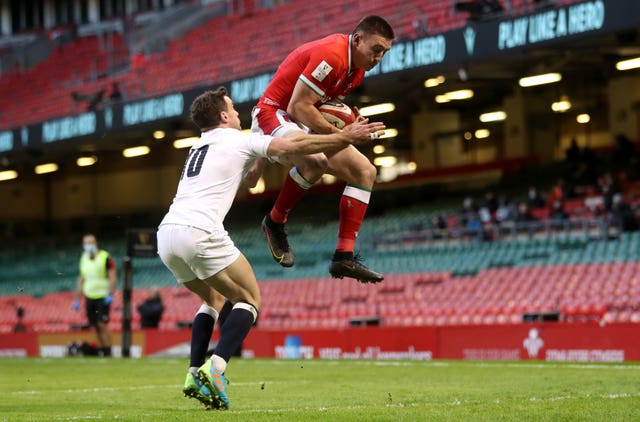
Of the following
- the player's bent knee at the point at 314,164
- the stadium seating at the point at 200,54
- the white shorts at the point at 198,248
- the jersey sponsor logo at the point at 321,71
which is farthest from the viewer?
the stadium seating at the point at 200,54

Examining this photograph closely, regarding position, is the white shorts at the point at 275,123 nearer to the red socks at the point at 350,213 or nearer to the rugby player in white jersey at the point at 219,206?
the rugby player in white jersey at the point at 219,206

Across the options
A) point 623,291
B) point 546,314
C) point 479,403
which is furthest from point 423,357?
point 479,403

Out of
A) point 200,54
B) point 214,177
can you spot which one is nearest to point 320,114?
point 214,177

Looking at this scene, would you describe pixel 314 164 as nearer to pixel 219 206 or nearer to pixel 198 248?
pixel 219 206

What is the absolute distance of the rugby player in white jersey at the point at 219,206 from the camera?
26.6ft

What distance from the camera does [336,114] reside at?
8945 millimetres

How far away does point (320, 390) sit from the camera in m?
10.7

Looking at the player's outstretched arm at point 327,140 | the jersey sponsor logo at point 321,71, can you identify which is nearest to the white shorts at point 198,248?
the player's outstretched arm at point 327,140

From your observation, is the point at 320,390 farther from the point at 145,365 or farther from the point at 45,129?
the point at 45,129

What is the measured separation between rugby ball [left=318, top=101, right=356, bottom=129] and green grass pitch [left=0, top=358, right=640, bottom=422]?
2.16m

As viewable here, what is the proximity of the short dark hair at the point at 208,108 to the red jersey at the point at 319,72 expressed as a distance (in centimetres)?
50

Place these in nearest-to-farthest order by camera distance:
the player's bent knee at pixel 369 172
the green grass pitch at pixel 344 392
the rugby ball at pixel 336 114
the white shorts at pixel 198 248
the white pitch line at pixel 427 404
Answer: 1. the green grass pitch at pixel 344 392
2. the white pitch line at pixel 427 404
3. the white shorts at pixel 198 248
4. the rugby ball at pixel 336 114
5. the player's bent knee at pixel 369 172

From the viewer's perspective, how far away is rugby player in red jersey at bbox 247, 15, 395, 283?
338 inches

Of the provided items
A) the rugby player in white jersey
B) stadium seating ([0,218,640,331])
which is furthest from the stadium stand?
the rugby player in white jersey
